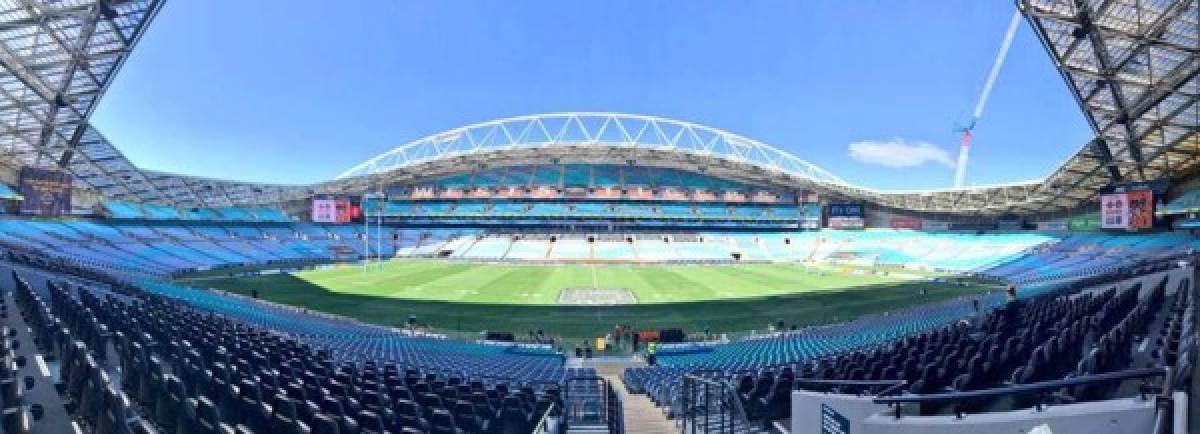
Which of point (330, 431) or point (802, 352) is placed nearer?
point (330, 431)

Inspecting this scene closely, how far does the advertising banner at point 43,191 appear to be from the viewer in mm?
46469

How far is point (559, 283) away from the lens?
53.5m

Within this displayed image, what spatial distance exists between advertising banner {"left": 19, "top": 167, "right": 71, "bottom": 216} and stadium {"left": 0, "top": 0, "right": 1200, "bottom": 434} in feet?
0.89

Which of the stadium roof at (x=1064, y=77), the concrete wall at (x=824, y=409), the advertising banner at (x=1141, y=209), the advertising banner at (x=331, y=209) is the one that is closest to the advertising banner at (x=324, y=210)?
the advertising banner at (x=331, y=209)

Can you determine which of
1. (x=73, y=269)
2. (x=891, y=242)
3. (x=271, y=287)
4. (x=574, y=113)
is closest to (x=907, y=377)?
(x=73, y=269)

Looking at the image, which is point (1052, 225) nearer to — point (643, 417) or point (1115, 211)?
point (1115, 211)

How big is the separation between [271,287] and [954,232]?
83055 mm

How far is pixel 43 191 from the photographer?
1884 inches

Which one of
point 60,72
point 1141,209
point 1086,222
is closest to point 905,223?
point 1086,222

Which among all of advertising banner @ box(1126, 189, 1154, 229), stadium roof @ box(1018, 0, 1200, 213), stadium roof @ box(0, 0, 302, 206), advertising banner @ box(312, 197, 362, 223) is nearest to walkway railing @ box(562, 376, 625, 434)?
stadium roof @ box(1018, 0, 1200, 213)

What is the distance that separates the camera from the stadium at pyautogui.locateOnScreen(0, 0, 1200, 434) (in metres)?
6.35

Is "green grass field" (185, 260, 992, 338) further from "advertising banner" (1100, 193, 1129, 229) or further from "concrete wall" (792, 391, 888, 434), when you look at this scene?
"concrete wall" (792, 391, 888, 434)

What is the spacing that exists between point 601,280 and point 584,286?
517cm

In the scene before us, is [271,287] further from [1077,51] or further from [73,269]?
[1077,51]
